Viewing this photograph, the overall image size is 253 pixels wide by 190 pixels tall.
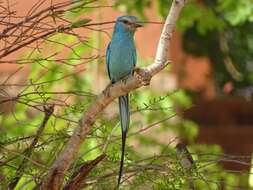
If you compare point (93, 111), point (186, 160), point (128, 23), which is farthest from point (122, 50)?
point (93, 111)

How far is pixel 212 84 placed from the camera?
924 centimetres

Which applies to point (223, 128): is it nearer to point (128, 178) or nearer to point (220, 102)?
Result: point (220, 102)

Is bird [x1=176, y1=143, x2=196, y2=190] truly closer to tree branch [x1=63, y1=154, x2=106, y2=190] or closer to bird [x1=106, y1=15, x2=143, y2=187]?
tree branch [x1=63, y1=154, x2=106, y2=190]

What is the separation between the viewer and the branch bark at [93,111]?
2537mm

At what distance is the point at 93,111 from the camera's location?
2592 millimetres

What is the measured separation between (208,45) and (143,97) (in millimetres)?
2662

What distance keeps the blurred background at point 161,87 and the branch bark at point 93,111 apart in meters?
0.16

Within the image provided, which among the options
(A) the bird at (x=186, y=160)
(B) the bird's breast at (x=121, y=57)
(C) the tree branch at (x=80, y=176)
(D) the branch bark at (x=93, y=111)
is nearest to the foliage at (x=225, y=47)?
(B) the bird's breast at (x=121, y=57)

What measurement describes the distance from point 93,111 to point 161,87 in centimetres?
478

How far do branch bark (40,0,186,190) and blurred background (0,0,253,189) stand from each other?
163 mm

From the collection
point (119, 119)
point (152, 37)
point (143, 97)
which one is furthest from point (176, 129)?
point (119, 119)

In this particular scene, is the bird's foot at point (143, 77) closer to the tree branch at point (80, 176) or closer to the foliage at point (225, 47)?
the tree branch at point (80, 176)

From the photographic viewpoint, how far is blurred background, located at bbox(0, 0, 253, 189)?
2928mm

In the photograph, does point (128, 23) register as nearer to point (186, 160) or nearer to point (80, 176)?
point (186, 160)
